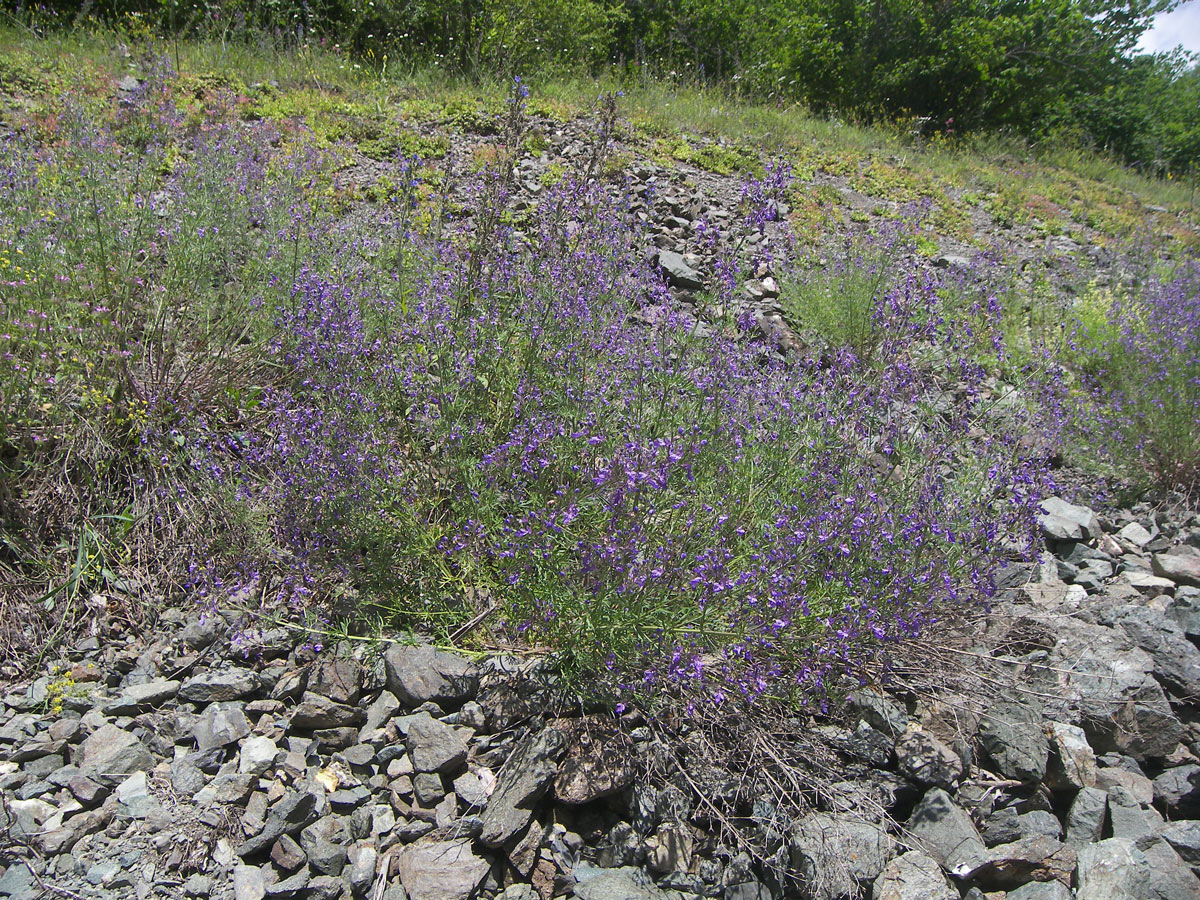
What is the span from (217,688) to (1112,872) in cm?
315

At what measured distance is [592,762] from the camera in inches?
104

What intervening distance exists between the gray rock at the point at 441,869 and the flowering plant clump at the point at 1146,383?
4895 mm

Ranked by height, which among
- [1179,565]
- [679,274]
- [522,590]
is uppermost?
[679,274]

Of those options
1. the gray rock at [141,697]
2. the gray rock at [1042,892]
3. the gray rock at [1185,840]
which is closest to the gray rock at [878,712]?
the gray rock at [1042,892]

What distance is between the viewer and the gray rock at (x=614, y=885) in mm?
2295

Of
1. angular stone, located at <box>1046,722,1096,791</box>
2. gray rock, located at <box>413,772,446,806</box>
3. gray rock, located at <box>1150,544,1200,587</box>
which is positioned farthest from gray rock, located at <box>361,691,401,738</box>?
gray rock, located at <box>1150,544,1200,587</box>

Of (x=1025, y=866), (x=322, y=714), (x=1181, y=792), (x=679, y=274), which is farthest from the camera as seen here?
(x=679, y=274)

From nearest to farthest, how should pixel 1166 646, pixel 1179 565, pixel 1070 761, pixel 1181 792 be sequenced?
1. pixel 1070 761
2. pixel 1181 792
3. pixel 1166 646
4. pixel 1179 565

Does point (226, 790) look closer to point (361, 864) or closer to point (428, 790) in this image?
point (361, 864)

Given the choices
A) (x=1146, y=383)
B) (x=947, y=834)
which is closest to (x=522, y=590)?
(x=947, y=834)

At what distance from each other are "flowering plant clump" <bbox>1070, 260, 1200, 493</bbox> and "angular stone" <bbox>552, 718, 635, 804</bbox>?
4.29m

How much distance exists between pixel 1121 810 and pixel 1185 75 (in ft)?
117

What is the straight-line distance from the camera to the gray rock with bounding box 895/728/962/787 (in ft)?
9.19

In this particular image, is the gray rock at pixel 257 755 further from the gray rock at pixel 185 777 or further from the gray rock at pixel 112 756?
the gray rock at pixel 112 756
